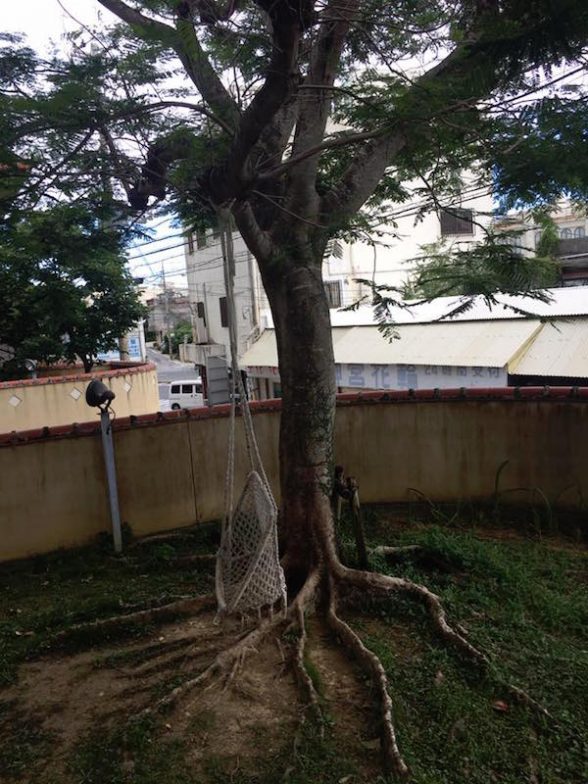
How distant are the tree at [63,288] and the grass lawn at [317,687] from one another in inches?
93.8

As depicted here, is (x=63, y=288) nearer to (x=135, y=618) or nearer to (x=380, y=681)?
(x=135, y=618)

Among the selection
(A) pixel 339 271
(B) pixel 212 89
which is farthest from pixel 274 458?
(A) pixel 339 271

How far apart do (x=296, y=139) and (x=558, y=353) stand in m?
5.02

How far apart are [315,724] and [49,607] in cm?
213

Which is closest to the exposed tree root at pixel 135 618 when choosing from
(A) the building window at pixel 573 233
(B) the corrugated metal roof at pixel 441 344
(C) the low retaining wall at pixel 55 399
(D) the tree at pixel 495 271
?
(D) the tree at pixel 495 271

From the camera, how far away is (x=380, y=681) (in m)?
2.65

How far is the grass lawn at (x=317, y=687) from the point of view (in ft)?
7.38

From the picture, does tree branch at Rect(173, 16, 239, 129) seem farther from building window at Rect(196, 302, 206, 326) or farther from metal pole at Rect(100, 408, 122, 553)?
building window at Rect(196, 302, 206, 326)

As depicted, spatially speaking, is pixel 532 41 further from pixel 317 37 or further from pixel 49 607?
pixel 49 607

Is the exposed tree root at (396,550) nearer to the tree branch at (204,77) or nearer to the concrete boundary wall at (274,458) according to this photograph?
the concrete boundary wall at (274,458)

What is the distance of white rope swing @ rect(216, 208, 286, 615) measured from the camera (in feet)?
8.98

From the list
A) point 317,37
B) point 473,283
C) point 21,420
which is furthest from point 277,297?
point 21,420

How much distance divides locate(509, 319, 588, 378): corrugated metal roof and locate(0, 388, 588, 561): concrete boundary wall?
2.41 meters

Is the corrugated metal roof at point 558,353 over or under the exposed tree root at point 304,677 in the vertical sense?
over
